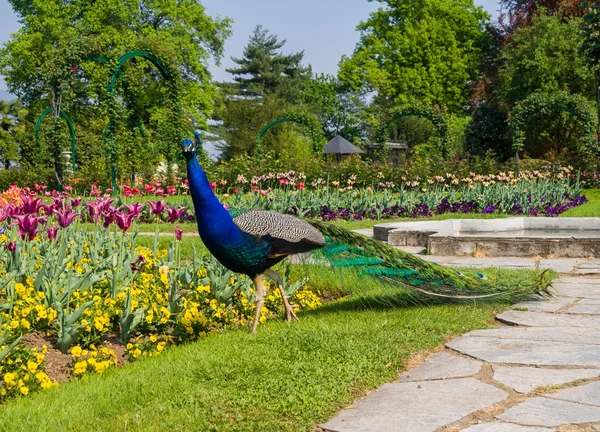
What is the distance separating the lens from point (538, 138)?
3053 centimetres

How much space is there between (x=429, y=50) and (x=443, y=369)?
40.5 m

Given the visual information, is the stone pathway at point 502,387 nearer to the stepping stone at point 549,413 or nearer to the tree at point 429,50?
the stepping stone at point 549,413

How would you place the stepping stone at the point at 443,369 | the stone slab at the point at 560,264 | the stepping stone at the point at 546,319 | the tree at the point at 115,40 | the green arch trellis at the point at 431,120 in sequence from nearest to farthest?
the stepping stone at the point at 443,369, the stepping stone at the point at 546,319, the stone slab at the point at 560,264, the green arch trellis at the point at 431,120, the tree at the point at 115,40

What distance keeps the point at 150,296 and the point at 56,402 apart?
1921mm

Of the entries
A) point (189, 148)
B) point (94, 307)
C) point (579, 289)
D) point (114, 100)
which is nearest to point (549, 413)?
point (189, 148)

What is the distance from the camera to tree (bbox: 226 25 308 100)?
194ft

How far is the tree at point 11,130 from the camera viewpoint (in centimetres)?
3925

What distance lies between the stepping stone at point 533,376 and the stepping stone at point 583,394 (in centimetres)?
12

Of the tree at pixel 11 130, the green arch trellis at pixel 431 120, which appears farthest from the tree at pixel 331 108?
the green arch trellis at pixel 431 120

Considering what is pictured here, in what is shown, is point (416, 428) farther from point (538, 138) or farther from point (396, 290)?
point (538, 138)

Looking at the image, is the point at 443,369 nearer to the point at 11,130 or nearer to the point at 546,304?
the point at 546,304

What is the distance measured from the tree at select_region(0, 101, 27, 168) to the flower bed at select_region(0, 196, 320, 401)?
3502 cm

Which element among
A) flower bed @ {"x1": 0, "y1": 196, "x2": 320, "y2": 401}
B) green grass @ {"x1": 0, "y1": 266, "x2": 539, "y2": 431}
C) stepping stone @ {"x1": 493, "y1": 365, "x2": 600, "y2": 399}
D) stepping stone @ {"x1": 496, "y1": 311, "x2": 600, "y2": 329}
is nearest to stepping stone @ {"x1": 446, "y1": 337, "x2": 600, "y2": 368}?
stepping stone @ {"x1": 493, "y1": 365, "x2": 600, "y2": 399}

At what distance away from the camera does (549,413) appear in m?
3.25
